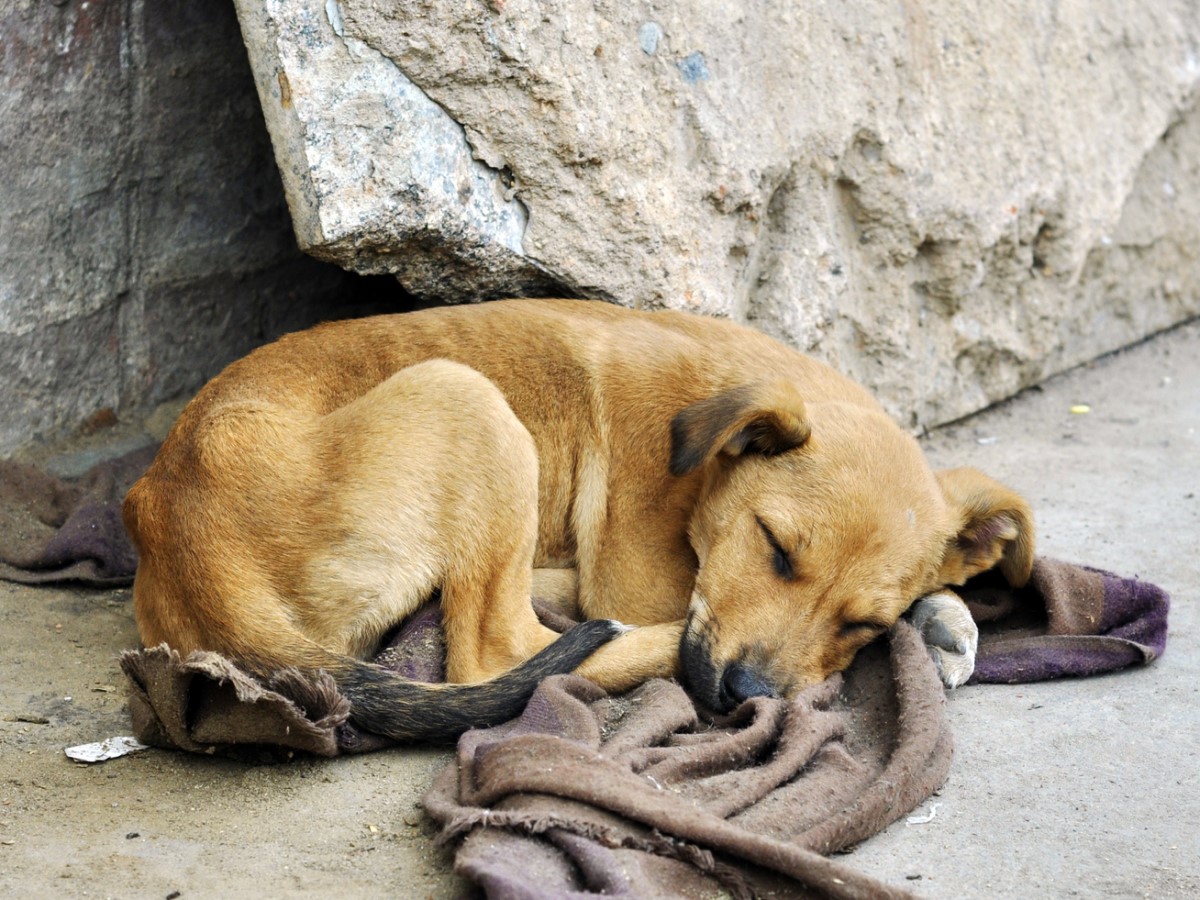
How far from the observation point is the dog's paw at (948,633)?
4723 millimetres

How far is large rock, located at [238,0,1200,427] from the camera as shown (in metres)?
5.01

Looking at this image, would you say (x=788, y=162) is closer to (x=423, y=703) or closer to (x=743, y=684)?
(x=743, y=684)

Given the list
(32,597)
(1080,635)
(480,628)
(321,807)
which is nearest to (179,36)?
(32,597)

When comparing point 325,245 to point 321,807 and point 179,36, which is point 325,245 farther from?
point 321,807

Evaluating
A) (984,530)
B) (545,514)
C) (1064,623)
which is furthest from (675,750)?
(1064,623)

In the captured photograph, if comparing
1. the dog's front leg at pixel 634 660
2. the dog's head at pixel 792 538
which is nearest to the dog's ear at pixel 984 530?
the dog's head at pixel 792 538

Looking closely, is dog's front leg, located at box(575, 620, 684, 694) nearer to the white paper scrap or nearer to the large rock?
the white paper scrap

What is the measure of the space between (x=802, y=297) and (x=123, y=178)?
3304mm

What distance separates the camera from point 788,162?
6.30 m

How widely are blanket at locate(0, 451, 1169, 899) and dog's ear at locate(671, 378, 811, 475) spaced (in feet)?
2.70

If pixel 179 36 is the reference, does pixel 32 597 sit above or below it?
below

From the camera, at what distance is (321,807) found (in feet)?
12.4

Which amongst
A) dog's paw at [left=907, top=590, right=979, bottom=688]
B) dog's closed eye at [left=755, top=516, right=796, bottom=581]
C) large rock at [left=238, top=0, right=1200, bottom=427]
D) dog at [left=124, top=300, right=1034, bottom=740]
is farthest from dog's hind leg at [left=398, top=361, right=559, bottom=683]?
dog's paw at [left=907, top=590, right=979, bottom=688]

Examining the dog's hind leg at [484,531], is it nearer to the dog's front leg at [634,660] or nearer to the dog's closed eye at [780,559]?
the dog's front leg at [634,660]
